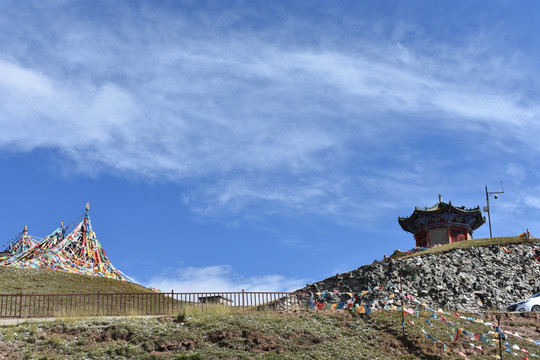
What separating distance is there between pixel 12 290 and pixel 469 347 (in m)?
25.5

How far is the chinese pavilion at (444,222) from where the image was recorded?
5772cm

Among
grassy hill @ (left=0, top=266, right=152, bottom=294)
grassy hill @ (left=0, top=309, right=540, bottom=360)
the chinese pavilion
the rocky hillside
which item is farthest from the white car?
Result: grassy hill @ (left=0, top=266, right=152, bottom=294)

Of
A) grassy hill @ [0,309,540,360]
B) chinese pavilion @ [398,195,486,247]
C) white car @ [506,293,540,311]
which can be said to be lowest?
grassy hill @ [0,309,540,360]

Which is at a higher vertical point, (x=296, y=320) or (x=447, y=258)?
(x=447, y=258)

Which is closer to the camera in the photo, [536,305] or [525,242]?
[536,305]

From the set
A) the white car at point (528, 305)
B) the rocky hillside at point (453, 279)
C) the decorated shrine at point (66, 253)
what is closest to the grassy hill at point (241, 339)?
the rocky hillside at point (453, 279)

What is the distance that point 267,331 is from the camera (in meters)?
23.8

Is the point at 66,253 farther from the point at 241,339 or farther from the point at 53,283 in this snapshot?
the point at 241,339

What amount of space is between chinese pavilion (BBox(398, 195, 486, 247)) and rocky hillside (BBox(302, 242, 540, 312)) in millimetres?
14689

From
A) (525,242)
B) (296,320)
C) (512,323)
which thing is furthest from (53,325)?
(525,242)

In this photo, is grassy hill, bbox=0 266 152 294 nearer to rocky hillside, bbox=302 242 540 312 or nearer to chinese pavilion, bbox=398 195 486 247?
rocky hillside, bbox=302 242 540 312

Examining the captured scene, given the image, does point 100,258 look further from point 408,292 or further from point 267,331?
point 267,331

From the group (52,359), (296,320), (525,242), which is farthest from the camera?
(525,242)

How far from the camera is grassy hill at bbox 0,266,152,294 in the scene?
36719 mm
